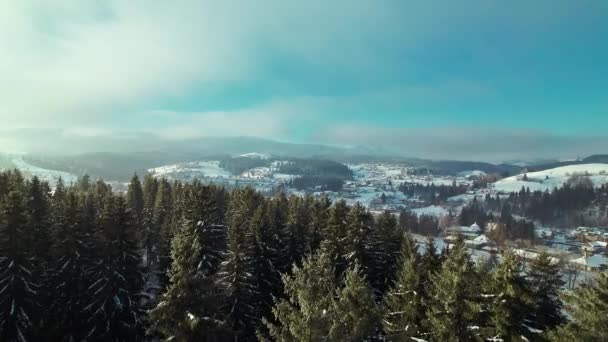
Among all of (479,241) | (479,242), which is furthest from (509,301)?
(479,241)

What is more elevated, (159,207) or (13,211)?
(13,211)

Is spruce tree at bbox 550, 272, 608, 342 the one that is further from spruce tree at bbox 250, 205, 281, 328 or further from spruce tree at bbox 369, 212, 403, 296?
spruce tree at bbox 250, 205, 281, 328

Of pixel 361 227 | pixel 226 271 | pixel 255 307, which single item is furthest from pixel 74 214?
pixel 361 227

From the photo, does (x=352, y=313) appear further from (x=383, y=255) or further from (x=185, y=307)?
(x=383, y=255)

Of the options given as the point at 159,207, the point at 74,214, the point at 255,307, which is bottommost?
the point at 255,307

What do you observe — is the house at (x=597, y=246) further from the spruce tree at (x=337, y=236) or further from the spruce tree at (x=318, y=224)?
the spruce tree at (x=337, y=236)

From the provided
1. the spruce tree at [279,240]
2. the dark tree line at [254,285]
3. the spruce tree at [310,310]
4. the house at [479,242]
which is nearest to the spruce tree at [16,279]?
the dark tree line at [254,285]

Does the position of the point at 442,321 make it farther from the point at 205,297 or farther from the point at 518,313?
the point at 205,297
